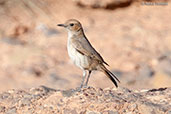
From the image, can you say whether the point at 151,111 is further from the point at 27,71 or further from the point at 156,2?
the point at 156,2

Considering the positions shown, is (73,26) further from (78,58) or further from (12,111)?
(12,111)

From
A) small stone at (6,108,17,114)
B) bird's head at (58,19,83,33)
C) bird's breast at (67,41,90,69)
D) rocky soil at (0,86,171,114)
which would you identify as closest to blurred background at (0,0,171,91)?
bird's head at (58,19,83,33)

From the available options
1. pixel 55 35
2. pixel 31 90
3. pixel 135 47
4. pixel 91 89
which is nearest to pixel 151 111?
pixel 91 89

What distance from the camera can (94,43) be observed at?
496 inches

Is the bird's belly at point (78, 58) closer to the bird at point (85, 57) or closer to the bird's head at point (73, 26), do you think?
the bird at point (85, 57)

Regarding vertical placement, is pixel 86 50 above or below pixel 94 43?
below

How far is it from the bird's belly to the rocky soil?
0.81m

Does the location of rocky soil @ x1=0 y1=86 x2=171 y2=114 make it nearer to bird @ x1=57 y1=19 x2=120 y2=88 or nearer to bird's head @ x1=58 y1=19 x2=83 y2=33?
bird @ x1=57 y1=19 x2=120 y2=88

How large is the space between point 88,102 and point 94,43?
302 inches

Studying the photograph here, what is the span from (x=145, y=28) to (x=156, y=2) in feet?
7.25

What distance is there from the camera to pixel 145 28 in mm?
13305

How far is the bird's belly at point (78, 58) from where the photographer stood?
20.8 ft

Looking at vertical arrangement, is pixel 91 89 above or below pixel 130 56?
below

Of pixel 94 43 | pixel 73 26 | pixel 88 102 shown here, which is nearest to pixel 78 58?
pixel 73 26
